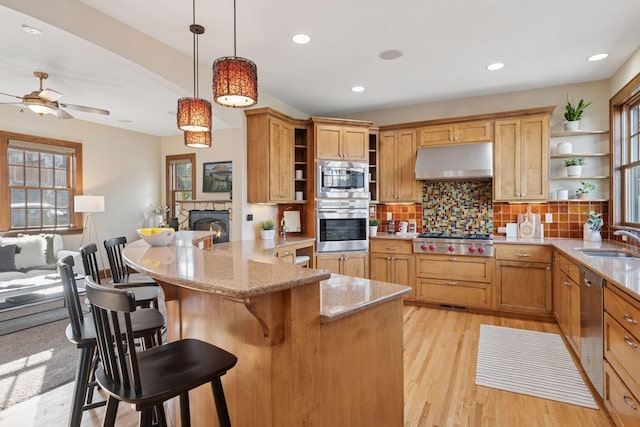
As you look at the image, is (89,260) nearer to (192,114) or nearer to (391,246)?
(192,114)

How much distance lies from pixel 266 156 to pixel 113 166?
424 centimetres

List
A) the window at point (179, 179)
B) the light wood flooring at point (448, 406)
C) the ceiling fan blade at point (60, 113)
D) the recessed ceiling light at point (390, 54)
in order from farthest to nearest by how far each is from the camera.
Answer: the window at point (179, 179) → the ceiling fan blade at point (60, 113) → the recessed ceiling light at point (390, 54) → the light wood flooring at point (448, 406)

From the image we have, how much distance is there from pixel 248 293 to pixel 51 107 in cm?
408

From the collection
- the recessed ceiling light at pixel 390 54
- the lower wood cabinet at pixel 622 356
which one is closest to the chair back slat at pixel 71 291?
the lower wood cabinet at pixel 622 356

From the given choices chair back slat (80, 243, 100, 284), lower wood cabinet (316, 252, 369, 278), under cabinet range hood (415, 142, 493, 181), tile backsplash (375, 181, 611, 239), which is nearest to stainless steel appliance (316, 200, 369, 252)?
lower wood cabinet (316, 252, 369, 278)

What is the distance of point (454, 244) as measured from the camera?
4254 mm

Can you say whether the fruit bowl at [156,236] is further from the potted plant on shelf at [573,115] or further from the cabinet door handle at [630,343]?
the potted plant on shelf at [573,115]

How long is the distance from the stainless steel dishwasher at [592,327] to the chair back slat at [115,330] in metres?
2.62

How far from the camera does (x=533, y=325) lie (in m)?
3.80

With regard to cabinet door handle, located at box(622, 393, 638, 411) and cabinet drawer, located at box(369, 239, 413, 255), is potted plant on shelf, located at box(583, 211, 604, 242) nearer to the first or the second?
cabinet drawer, located at box(369, 239, 413, 255)

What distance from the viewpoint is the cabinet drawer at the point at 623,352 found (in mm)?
1721

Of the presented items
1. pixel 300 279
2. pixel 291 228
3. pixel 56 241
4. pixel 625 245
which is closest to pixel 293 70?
pixel 291 228

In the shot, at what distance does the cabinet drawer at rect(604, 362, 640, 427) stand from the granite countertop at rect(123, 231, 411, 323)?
50.6 inches

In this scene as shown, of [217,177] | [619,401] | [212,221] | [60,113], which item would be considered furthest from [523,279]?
[60,113]
